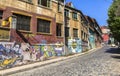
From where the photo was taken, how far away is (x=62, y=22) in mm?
34906

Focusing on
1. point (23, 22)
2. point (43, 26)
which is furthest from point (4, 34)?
point (43, 26)

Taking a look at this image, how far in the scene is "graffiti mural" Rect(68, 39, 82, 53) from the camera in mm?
39463

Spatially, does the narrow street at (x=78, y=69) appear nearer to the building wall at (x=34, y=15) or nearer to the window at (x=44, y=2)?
the building wall at (x=34, y=15)

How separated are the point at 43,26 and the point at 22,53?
290 inches

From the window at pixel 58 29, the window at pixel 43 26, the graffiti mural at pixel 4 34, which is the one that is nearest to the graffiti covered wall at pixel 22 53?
the graffiti mural at pixel 4 34

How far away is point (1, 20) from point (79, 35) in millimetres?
24240

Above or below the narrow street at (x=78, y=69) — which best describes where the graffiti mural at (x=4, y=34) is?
A: above

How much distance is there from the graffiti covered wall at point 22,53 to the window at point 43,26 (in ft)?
6.61

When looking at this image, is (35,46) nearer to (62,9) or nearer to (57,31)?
(57,31)

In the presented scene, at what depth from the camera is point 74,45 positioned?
41156 mm

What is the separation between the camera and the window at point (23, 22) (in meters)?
24.6

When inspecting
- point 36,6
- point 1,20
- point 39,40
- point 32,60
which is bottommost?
point 32,60

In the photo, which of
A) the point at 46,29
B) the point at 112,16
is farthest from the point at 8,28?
the point at 112,16

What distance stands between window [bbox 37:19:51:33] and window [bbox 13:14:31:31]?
7.41 feet
